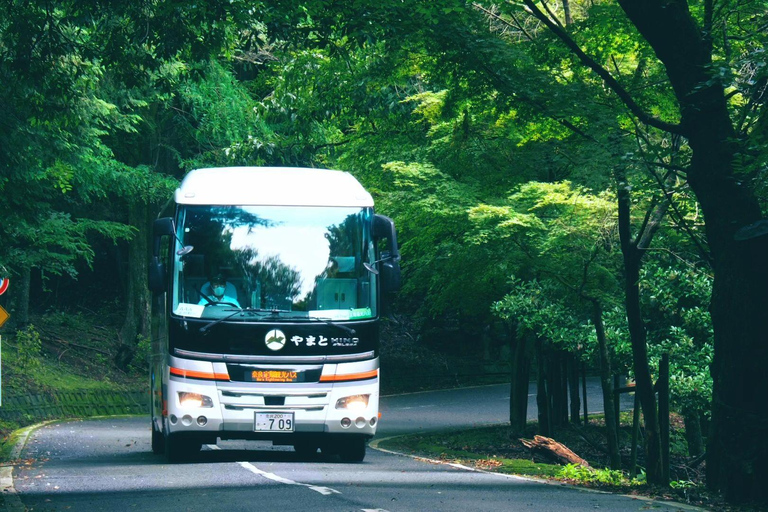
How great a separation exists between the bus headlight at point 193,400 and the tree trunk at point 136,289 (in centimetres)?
2188

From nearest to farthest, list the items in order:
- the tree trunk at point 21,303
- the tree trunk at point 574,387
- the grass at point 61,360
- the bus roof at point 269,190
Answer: the bus roof at point 269,190 → the tree trunk at point 574,387 → the grass at point 61,360 → the tree trunk at point 21,303

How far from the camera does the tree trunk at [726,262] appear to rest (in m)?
11.8

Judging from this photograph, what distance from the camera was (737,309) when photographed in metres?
11.9

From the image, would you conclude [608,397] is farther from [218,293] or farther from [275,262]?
[218,293]

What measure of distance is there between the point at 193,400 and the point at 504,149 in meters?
12.7

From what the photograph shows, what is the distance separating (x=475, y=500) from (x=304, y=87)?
31.5 ft

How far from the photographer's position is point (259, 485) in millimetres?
11992

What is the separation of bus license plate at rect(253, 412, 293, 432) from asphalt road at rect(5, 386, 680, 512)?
0.57 m

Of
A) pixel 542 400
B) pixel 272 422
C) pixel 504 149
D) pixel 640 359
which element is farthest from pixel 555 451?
pixel 272 422

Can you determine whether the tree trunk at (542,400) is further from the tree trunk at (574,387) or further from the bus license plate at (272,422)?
the bus license plate at (272,422)

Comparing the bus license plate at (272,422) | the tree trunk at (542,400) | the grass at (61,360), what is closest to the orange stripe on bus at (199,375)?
the bus license plate at (272,422)

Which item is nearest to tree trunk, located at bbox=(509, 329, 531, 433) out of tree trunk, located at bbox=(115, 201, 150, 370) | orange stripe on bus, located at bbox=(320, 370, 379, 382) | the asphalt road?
the asphalt road

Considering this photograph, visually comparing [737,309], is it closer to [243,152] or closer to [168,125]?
[243,152]

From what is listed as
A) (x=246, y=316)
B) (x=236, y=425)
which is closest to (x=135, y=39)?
(x=246, y=316)
